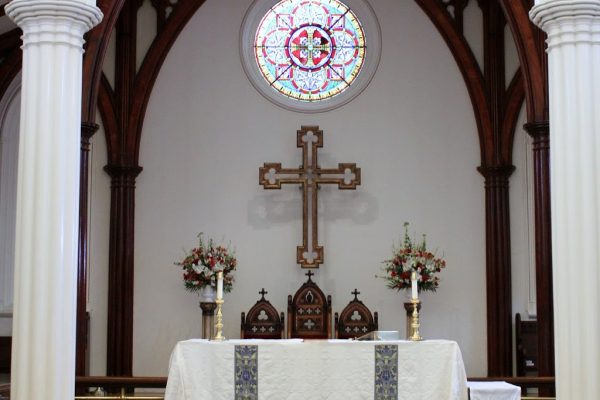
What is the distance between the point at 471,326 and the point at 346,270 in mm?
1844

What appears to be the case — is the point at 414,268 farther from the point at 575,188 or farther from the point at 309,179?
the point at 575,188

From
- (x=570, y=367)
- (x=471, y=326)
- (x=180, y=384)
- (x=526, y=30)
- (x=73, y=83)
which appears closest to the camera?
(x=570, y=367)

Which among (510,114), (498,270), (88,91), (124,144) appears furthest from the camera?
(124,144)

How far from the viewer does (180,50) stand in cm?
1441

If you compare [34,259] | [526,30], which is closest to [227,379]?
[34,259]

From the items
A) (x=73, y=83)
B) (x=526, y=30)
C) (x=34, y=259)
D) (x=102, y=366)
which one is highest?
(x=526, y=30)

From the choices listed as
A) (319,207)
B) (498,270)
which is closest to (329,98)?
(319,207)

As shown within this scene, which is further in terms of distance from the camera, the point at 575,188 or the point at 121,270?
the point at 121,270

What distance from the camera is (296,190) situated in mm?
14031

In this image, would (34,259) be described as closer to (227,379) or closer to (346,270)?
(227,379)

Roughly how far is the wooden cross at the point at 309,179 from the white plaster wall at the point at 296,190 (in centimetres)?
29

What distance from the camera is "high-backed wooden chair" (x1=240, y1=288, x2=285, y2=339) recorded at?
1323 centimetres

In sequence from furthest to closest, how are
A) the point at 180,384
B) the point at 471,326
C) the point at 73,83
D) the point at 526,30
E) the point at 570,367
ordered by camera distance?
the point at 471,326 < the point at 526,30 < the point at 180,384 < the point at 73,83 < the point at 570,367

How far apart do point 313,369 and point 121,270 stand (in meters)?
5.51
